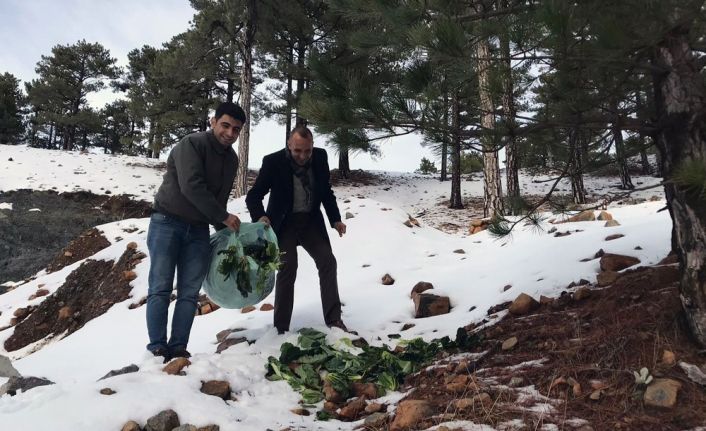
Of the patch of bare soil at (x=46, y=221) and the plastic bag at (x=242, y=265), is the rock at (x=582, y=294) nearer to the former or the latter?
the plastic bag at (x=242, y=265)

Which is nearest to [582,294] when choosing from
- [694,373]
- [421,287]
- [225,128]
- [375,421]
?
[694,373]

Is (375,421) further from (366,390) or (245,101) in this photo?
(245,101)

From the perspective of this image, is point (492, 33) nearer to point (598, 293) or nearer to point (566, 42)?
point (566, 42)

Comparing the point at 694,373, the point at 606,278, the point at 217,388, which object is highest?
the point at 606,278

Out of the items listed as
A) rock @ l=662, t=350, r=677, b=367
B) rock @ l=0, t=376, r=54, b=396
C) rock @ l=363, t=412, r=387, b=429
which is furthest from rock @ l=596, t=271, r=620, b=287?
rock @ l=0, t=376, r=54, b=396

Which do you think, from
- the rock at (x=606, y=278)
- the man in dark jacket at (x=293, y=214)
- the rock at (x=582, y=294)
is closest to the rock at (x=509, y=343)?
the rock at (x=582, y=294)

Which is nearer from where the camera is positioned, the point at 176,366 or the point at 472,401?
the point at 472,401

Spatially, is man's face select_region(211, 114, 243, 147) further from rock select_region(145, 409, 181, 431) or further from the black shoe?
rock select_region(145, 409, 181, 431)

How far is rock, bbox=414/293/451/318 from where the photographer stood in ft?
12.8

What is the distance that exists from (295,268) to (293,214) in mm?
453

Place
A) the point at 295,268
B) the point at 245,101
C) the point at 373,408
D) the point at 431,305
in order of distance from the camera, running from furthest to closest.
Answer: the point at 245,101 < the point at 431,305 < the point at 295,268 < the point at 373,408

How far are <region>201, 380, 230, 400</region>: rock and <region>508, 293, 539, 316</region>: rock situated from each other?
81.9 inches

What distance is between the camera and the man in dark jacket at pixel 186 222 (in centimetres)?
301

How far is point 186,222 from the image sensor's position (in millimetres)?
3160
